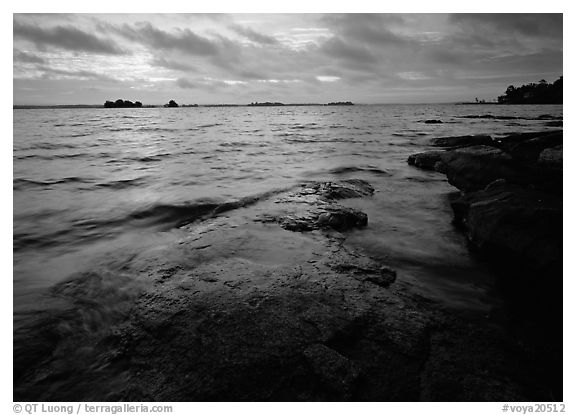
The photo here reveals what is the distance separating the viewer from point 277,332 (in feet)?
9.68

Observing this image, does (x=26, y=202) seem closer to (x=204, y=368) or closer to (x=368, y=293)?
(x=204, y=368)

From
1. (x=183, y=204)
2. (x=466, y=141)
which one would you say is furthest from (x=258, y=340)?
(x=466, y=141)

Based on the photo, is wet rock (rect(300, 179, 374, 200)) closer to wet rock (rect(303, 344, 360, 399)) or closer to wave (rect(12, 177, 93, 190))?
wet rock (rect(303, 344, 360, 399))

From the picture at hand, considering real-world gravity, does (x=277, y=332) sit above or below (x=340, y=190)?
below

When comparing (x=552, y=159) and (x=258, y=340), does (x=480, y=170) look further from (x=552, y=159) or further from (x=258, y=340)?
(x=258, y=340)

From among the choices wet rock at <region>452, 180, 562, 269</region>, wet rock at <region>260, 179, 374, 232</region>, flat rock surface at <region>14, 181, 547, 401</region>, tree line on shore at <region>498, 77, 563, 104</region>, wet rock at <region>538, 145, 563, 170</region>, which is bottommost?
flat rock surface at <region>14, 181, 547, 401</region>

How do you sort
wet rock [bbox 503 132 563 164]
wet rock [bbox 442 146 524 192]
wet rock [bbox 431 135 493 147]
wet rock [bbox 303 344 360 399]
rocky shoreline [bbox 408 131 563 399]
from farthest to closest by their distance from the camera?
wet rock [bbox 431 135 493 147], wet rock [bbox 503 132 563 164], wet rock [bbox 442 146 524 192], rocky shoreline [bbox 408 131 563 399], wet rock [bbox 303 344 360 399]

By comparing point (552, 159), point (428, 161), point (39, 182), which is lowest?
point (39, 182)

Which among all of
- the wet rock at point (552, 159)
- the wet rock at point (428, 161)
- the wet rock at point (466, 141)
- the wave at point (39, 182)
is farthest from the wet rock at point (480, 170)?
the wave at point (39, 182)

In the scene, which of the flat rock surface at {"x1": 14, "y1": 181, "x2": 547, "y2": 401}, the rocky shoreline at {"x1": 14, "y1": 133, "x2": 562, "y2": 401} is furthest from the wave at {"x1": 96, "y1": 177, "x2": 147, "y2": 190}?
the flat rock surface at {"x1": 14, "y1": 181, "x2": 547, "y2": 401}

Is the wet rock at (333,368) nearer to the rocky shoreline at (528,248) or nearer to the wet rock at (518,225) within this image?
the rocky shoreline at (528,248)

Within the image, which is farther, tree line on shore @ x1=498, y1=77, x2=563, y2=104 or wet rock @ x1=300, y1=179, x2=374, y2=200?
tree line on shore @ x1=498, y1=77, x2=563, y2=104

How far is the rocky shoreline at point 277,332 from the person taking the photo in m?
2.47

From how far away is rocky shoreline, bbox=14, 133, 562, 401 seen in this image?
2475 millimetres
